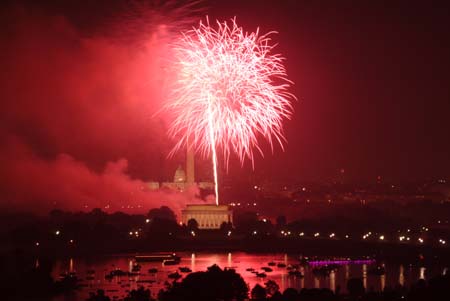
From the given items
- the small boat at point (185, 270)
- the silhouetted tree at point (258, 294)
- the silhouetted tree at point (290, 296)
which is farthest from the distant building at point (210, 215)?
the silhouetted tree at point (290, 296)

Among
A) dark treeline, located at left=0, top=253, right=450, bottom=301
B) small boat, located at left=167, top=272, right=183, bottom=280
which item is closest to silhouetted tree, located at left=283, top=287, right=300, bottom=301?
dark treeline, located at left=0, top=253, right=450, bottom=301

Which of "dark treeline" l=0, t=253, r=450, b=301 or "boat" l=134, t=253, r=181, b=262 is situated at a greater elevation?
"boat" l=134, t=253, r=181, b=262

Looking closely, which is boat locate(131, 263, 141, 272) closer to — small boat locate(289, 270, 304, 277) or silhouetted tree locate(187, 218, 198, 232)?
small boat locate(289, 270, 304, 277)

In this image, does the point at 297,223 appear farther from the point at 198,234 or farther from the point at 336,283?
the point at 336,283

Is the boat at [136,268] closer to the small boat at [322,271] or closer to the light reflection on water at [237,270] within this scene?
the light reflection on water at [237,270]

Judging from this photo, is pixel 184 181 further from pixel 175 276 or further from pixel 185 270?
pixel 175 276

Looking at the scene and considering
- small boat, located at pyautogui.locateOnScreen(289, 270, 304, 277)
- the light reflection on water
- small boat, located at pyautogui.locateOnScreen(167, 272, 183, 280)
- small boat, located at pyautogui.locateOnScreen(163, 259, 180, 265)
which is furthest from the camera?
small boat, located at pyautogui.locateOnScreen(163, 259, 180, 265)

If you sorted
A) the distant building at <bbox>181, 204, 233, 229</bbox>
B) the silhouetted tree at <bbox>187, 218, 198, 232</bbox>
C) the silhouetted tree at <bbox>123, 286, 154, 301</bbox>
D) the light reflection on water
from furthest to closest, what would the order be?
the distant building at <bbox>181, 204, 233, 229</bbox> → the silhouetted tree at <bbox>187, 218, 198, 232</bbox> → the light reflection on water → the silhouetted tree at <bbox>123, 286, 154, 301</bbox>

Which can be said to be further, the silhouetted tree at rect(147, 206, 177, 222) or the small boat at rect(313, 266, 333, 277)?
the silhouetted tree at rect(147, 206, 177, 222)
